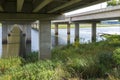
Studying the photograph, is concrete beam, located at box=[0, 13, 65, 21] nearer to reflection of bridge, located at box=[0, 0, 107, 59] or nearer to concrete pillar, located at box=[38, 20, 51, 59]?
reflection of bridge, located at box=[0, 0, 107, 59]

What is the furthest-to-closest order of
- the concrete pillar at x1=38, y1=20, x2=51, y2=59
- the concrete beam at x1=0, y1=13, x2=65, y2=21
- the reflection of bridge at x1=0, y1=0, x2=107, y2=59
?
the concrete pillar at x1=38, y1=20, x2=51, y2=59 → the concrete beam at x1=0, y1=13, x2=65, y2=21 → the reflection of bridge at x1=0, y1=0, x2=107, y2=59

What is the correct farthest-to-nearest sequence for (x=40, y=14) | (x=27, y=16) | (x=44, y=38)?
(x=44, y=38) → (x=40, y=14) → (x=27, y=16)

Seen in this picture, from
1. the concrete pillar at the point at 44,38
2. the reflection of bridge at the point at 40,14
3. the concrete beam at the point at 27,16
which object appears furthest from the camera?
the concrete pillar at the point at 44,38

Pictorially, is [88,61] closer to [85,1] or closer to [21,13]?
[85,1]

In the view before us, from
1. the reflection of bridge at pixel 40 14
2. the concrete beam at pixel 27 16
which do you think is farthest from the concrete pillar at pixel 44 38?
the concrete beam at pixel 27 16

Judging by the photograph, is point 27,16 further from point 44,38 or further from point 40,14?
point 44,38

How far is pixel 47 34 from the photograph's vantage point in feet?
81.5

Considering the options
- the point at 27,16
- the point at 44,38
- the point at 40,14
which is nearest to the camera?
the point at 27,16

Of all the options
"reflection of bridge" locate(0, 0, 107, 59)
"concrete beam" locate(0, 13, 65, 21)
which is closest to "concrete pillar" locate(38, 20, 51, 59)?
"reflection of bridge" locate(0, 0, 107, 59)

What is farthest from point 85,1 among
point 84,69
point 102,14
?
point 102,14

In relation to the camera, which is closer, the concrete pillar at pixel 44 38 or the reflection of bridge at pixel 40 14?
the reflection of bridge at pixel 40 14

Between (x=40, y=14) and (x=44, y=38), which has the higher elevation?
(x=40, y=14)

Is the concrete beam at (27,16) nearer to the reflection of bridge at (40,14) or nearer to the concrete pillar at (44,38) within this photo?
the reflection of bridge at (40,14)

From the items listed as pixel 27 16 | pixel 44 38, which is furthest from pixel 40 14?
pixel 44 38
